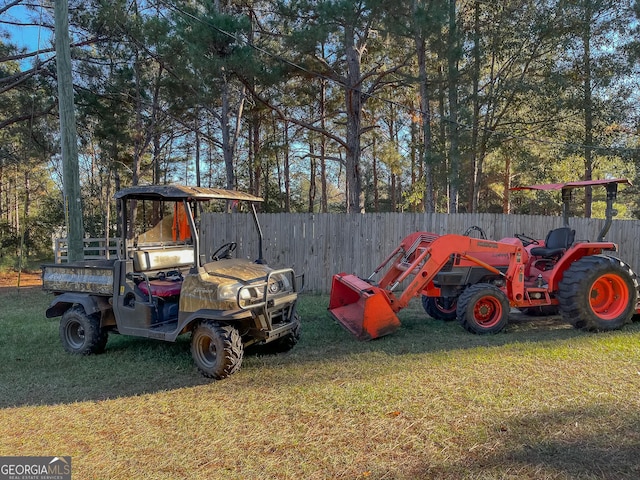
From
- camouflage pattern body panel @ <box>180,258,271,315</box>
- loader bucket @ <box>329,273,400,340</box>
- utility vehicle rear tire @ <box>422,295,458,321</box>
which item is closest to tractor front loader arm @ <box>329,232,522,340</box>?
loader bucket @ <box>329,273,400,340</box>

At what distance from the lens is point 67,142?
7.45 metres

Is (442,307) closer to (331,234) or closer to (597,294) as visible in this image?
(597,294)

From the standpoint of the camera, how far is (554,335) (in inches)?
232

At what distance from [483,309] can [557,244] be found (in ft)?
5.50

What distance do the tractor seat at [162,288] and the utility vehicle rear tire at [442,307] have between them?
4003 millimetres

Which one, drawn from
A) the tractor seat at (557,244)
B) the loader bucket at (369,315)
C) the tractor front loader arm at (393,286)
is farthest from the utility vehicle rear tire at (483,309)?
the tractor seat at (557,244)

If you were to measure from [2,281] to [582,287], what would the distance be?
16.9 meters

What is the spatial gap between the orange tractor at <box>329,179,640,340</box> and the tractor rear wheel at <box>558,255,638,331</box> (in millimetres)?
12

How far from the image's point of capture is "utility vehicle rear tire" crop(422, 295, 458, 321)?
6.95 m

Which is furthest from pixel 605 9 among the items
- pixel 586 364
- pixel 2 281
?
pixel 2 281

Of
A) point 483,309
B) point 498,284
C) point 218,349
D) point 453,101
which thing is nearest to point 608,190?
point 498,284

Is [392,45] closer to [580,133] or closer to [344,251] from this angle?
[580,133]

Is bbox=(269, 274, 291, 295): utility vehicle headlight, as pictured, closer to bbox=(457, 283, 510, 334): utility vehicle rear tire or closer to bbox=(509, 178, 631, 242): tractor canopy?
bbox=(457, 283, 510, 334): utility vehicle rear tire

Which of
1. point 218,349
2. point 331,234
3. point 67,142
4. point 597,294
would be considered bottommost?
point 218,349
